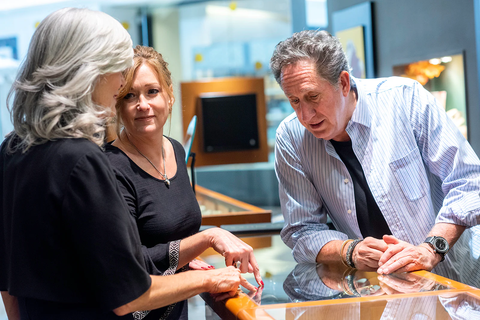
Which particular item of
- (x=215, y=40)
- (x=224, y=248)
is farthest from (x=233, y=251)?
(x=215, y=40)

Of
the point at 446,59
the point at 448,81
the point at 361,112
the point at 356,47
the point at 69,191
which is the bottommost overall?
the point at 69,191

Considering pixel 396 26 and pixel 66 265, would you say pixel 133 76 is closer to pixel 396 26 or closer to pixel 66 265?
pixel 66 265

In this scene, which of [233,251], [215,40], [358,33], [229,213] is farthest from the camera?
[215,40]

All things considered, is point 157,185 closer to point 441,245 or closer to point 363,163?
point 363,163

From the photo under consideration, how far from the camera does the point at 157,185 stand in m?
1.60

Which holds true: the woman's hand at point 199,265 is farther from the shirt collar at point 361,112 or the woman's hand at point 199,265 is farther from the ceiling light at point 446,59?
the ceiling light at point 446,59

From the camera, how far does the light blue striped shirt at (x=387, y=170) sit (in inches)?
71.4

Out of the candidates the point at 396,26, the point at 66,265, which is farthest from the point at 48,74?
the point at 396,26

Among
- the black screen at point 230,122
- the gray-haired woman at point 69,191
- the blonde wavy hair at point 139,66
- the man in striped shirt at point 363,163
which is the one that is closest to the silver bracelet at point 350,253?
the man in striped shirt at point 363,163

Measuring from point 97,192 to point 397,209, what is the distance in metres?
1.20

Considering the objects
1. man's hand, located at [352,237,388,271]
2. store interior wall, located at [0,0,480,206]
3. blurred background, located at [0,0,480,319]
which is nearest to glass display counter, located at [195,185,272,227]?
man's hand, located at [352,237,388,271]

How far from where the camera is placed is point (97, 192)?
1048 millimetres

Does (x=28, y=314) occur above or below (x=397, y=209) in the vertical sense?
below

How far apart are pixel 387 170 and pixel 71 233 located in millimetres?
1237
